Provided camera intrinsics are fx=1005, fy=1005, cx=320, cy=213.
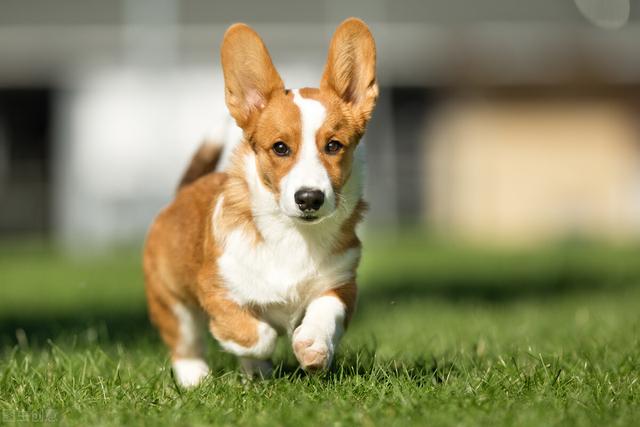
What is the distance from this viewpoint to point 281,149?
13.7 feet

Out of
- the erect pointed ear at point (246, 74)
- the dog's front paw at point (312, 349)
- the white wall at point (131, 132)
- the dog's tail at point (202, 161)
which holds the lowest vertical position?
the white wall at point (131, 132)

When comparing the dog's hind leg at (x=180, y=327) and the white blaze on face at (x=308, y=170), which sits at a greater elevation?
the white blaze on face at (x=308, y=170)

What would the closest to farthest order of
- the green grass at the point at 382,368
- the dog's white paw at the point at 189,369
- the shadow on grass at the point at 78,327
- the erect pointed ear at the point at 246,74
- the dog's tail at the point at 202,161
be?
the green grass at the point at 382,368 → the erect pointed ear at the point at 246,74 → the dog's white paw at the point at 189,369 → the dog's tail at the point at 202,161 → the shadow on grass at the point at 78,327

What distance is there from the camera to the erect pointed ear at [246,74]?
14.4 feet

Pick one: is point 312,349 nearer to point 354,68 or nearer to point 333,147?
point 333,147

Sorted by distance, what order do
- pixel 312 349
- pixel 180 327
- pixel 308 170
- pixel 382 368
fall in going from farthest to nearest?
pixel 180 327, pixel 382 368, pixel 308 170, pixel 312 349

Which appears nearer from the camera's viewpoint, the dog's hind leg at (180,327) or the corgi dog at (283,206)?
the corgi dog at (283,206)

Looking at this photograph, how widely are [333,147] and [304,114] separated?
0.18m

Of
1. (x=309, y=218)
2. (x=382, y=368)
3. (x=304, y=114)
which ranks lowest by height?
(x=382, y=368)

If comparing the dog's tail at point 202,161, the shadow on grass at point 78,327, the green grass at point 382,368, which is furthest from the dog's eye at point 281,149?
the shadow on grass at point 78,327

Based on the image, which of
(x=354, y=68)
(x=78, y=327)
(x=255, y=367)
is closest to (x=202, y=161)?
(x=354, y=68)

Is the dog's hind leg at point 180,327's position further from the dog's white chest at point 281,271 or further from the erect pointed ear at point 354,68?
the erect pointed ear at point 354,68

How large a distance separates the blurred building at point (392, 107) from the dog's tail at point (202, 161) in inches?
524

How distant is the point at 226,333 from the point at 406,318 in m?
2.90
